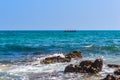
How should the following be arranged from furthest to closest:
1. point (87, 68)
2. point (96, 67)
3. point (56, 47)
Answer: point (56, 47), point (96, 67), point (87, 68)

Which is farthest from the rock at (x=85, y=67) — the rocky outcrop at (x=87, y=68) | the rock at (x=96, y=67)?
the rock at (x=96, y=67)

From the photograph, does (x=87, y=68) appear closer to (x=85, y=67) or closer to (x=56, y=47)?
(x=85, y=67)

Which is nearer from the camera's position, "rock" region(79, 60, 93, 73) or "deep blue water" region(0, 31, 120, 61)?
"rock" region(79, 60, 93, 73)

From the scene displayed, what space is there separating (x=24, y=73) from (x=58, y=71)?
207 centimetres

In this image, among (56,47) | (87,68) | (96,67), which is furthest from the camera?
(56,47)

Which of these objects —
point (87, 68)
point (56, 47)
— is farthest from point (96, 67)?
point (56, 47)

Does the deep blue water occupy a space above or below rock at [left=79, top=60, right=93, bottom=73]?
below

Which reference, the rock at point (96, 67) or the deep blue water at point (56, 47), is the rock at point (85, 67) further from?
the deep blue water at point (56, 47)

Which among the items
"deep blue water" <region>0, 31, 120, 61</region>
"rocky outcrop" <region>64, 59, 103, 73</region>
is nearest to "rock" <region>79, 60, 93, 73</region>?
"rocky outcrop" <region>64, 59, 103, 73</region>

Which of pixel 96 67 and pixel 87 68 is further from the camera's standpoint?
pixel 96 67

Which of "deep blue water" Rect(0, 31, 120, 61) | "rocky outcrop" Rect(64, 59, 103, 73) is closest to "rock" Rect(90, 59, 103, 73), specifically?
"rocky outcrop" Rect(64, 59, 103, 73)

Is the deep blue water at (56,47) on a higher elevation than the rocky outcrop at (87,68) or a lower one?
lower

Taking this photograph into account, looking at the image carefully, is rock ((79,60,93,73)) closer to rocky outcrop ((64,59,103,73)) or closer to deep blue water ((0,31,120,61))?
rocky outcrop ((64,59,103,73))

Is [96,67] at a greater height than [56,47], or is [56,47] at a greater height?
[96,67]
